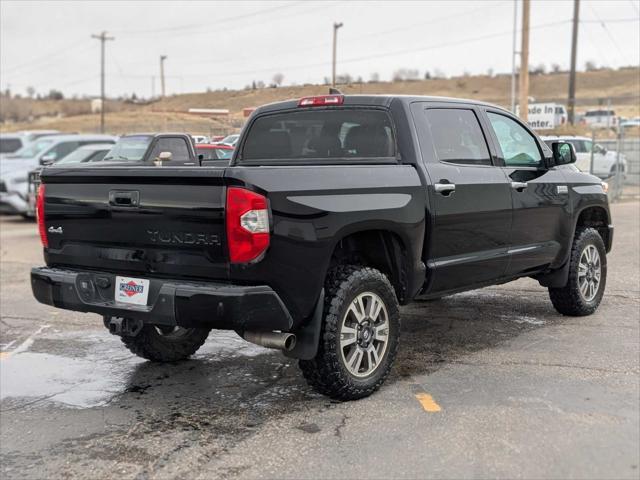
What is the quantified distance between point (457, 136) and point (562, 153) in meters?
1.39

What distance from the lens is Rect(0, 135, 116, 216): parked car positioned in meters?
16.4

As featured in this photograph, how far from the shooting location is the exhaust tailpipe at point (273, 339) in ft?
13.8

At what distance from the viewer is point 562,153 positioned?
6484 millimetres

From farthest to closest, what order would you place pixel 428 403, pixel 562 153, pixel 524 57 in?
pixel 524 57 → pixel 562 153 → pixel 428 403

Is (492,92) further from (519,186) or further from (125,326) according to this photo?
(125,326)

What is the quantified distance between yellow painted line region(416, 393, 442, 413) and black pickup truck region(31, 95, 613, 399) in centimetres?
27

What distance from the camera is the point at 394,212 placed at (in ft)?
15.5

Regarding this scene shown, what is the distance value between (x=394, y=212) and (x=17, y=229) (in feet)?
40.0

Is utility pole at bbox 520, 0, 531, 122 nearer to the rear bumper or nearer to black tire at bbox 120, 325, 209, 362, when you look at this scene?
black tire at bbox 120, 325, 209, 362

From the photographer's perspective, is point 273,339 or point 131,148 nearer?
point 273,339

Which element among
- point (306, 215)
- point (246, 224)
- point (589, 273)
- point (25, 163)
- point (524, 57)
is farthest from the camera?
point (524, 57)

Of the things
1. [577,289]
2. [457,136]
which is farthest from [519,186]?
[577,289]

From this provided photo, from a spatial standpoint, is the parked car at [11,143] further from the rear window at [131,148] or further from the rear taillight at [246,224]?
the rear taillight at [246,224]

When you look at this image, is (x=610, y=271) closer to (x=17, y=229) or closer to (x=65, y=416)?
(x=65, y=416)
